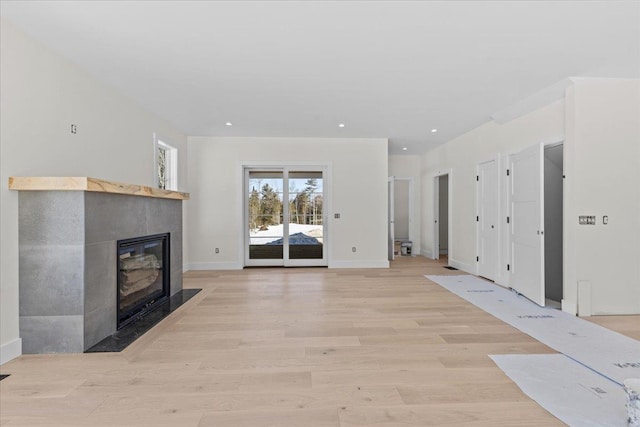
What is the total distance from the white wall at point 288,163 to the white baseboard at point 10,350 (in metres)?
3.66

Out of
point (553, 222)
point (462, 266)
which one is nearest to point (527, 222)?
point (553, 222)

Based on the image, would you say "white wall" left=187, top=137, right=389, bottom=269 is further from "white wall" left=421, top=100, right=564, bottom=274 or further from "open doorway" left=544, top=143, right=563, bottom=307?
"open doorway" left=544, top=143, right=563, bottom=307

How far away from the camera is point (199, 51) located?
9.24ft

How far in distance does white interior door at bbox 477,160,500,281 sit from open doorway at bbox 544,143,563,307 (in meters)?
0.68

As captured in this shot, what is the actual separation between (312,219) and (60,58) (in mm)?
4496

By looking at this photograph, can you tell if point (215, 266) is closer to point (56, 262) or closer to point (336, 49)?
point (56, 262)

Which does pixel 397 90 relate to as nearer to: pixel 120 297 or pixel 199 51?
pixel 199 51

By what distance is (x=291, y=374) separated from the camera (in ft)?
7.28

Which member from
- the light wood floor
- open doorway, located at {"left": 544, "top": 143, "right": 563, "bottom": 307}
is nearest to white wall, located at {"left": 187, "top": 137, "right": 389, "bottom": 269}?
the light wood floor

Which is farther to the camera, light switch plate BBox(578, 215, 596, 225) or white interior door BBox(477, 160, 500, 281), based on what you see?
white interior door BBox(477, 160, 500, 281)

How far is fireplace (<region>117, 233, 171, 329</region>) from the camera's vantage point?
3129 mm

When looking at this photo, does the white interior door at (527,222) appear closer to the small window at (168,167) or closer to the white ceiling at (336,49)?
the white ceiling at (336,49)

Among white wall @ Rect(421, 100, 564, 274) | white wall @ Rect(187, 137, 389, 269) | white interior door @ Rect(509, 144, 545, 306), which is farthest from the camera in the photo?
white wall @ Rect(187, 137, 389, 269)

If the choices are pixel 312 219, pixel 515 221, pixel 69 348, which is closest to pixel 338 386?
pixel 69 348
